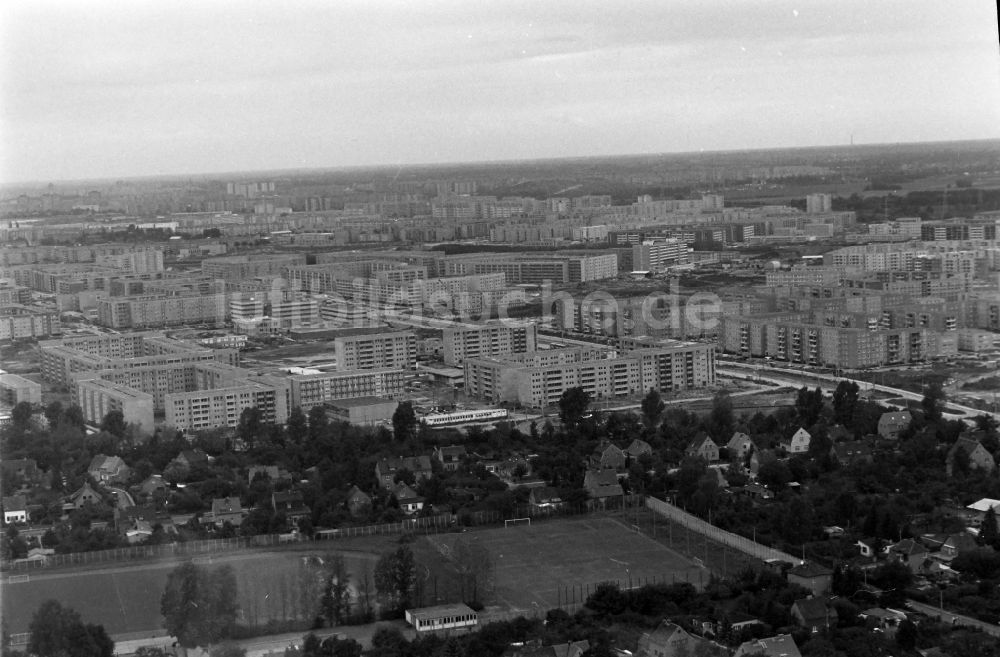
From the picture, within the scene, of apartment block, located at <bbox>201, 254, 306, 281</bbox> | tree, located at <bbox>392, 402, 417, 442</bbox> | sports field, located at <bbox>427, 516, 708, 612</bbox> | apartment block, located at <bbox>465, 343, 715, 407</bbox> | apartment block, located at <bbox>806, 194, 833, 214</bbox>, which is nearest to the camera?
sports field, located at <bbox>427, 516, 708, 612</bbox>

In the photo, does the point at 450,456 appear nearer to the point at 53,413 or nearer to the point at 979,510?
the point at 53,413

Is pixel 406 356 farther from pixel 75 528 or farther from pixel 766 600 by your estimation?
pixel 766 600

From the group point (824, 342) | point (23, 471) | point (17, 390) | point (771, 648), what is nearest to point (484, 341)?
point (824, 342)

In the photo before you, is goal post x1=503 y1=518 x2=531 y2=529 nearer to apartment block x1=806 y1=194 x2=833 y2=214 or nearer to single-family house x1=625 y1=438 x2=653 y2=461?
single-family house x1=625 y1=438 x2=653 y2=461

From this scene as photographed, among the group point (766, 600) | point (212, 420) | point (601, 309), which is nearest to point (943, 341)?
point (601, 309)

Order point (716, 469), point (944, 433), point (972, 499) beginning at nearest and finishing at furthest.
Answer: point (972, 499)
point (716, 469)
point (944, 433)

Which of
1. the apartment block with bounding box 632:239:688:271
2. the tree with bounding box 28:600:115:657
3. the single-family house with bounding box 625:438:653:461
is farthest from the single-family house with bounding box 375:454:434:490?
the apartment block with bounding box 632:239:688:271

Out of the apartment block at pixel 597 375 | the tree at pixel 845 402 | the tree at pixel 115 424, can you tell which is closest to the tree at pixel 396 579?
the tree at pixel 115 424
